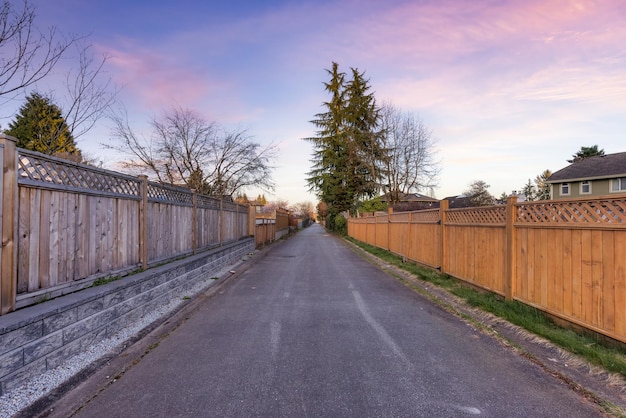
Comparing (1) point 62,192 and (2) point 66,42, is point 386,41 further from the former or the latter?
(1) point 62,192

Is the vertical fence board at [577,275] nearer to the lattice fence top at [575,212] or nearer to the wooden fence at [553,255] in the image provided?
the wooden fence at [553,255]

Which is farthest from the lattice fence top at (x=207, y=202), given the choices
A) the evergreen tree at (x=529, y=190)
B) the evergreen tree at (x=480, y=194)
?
the evergreen tree at (x=529, y=190)

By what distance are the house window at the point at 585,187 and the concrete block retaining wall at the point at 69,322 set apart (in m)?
36.8

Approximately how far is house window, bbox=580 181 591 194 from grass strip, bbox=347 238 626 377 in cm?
3166

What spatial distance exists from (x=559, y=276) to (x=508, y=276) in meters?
1.11

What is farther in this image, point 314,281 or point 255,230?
point 255,230

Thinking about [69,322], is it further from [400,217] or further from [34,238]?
[400,217]

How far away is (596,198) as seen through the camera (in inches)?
147

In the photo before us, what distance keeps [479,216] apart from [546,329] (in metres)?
2.87

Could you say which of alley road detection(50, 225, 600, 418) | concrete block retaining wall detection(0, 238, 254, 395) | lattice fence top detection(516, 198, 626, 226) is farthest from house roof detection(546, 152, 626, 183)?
concrete block retaining wall detection(0, 238, 254, 395)

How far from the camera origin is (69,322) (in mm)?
3297

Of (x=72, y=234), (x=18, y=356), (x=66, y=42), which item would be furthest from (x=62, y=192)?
(x=66, y=42)

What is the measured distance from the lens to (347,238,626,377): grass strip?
3.20 m

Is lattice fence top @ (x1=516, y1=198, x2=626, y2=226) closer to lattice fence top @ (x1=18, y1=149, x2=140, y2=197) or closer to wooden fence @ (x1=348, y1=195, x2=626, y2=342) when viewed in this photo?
wooden fence @ (x1=348, y1=195, x2=626, y2=342)
